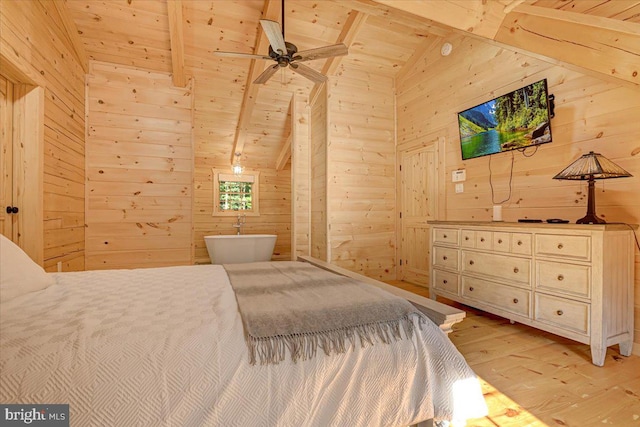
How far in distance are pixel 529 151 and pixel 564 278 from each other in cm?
133

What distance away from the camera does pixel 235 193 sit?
255 inches

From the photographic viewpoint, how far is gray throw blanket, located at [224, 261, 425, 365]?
993mm

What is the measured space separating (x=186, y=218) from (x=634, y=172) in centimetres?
458

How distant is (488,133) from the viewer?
326cm

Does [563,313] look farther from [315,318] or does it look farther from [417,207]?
[417,207]

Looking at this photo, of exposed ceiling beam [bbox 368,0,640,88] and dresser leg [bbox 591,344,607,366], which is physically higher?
exposed ceiling beam [bbox 368,0,640,88]

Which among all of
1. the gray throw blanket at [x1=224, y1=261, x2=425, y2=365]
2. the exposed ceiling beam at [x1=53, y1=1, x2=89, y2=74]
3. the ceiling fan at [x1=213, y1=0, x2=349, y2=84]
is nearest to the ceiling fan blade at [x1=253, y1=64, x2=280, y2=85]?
the ceiling fan at [x1=213, y1=0, x2=349, y2=84]

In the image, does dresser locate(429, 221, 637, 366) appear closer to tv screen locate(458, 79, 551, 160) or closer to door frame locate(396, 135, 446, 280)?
tv screen locate(458, 79, 551, 160)

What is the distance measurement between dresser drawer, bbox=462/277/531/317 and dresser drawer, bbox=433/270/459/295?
0.10 metres

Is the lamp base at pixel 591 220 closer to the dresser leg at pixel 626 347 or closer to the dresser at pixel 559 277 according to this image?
the dresser at pixel 559 277

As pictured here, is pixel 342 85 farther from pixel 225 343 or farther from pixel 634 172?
pixel 225 343

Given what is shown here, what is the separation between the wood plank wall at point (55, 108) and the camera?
2.32 m

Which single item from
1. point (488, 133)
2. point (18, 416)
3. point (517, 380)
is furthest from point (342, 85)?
point (18, 416)

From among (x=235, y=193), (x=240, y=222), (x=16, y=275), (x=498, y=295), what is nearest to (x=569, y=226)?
(x=498, y=295)
